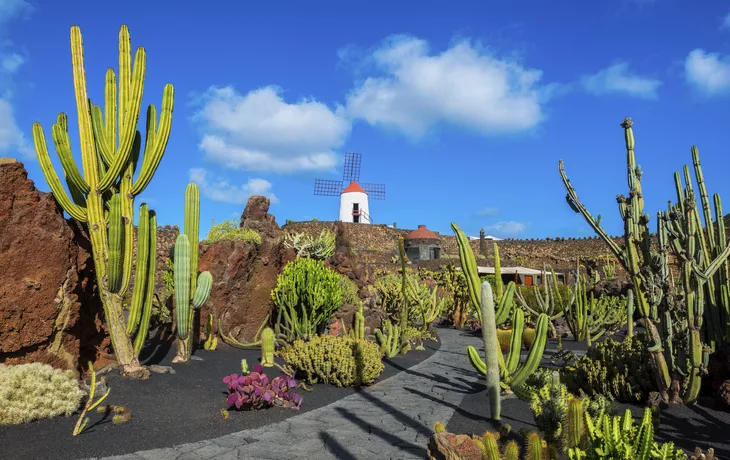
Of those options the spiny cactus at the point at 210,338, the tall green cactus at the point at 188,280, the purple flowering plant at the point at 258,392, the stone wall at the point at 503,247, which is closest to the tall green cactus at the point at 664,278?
the purple flowering plant at the point at 258,392

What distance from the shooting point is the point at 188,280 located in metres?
7.80

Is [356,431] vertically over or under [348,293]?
under

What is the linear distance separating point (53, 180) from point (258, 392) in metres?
3.85

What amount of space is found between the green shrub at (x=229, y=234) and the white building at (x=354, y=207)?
4038 cm

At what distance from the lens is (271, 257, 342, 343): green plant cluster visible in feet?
32.6

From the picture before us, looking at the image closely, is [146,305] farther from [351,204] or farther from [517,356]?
[351,204]

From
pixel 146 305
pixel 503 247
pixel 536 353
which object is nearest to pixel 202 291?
pixel 146 305

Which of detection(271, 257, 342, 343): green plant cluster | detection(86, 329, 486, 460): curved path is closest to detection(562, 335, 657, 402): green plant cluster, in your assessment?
detection(86, 329, 486, 460): curved path

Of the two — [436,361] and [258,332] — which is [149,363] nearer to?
[258,332]

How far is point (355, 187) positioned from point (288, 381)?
48013 millimetres

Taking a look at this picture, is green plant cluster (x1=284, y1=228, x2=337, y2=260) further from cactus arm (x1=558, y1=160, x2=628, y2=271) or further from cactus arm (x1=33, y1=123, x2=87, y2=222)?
cactus arm (x1=558, y1=160, x2=628, y2=271)

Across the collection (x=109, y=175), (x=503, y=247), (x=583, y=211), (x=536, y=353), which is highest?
(x=503, y=247)

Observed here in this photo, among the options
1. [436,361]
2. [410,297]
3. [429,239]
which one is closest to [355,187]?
[429,239]

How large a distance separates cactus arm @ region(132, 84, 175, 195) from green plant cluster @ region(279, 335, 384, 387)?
319 centimetres
